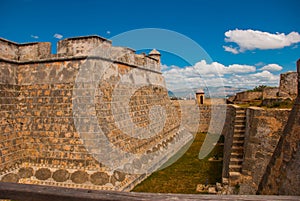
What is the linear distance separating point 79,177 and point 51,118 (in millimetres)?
1915

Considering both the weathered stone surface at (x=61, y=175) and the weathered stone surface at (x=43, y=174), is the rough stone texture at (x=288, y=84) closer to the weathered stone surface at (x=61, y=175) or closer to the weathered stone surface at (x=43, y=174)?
the weathered stone surface at (x=61, y=175)

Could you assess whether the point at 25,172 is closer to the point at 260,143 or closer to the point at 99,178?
the point at 99,178

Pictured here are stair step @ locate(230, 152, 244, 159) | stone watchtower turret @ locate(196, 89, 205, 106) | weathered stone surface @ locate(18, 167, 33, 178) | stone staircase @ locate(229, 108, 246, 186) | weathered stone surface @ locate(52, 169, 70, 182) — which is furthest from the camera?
stone watchtower turret @ locate(196, 89, 205, 106)

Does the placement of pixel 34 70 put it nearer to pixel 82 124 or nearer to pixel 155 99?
pixel 82 124

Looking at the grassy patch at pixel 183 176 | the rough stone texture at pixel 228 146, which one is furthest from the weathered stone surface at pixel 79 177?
the rough stone texture at pixel 228 146

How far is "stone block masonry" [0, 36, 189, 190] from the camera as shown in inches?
276

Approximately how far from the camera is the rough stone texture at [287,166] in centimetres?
294

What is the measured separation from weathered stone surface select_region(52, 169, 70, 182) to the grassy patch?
6.76 feet

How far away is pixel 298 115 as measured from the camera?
3.33 m

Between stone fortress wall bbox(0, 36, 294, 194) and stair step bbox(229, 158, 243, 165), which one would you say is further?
stair step bbox(229, 158, 243, 165)

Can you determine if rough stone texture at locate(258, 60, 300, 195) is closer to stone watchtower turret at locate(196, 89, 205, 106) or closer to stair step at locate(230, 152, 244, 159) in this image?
stair step at locate(230, 152, 244, 159)

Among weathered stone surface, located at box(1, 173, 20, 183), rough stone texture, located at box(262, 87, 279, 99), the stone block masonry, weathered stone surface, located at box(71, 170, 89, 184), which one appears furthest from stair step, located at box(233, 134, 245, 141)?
rough stone texture, located at box(262, 87, 279, 99)

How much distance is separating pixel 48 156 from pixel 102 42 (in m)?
3.72

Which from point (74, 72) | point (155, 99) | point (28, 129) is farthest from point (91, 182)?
point (155, 99)
